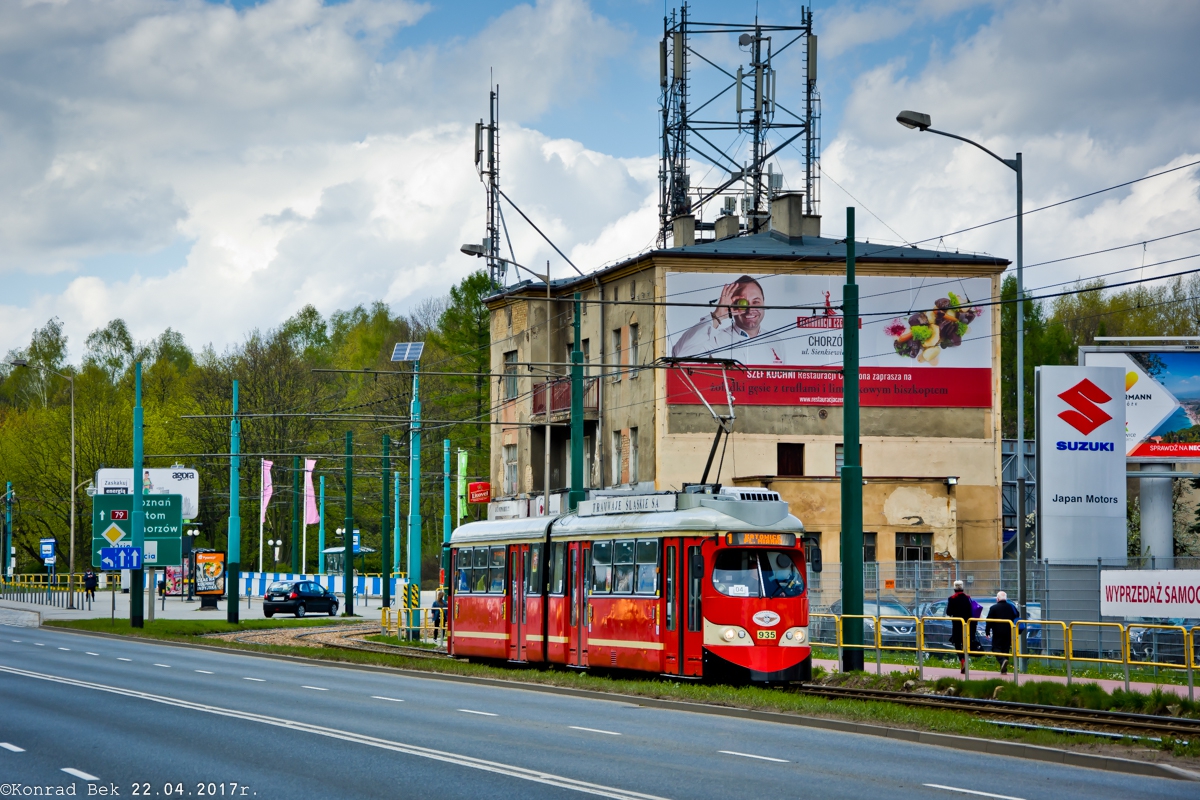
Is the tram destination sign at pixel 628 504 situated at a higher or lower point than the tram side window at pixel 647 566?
higher


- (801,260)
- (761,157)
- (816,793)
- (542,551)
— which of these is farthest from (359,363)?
(816,793)

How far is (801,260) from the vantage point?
2012 inches

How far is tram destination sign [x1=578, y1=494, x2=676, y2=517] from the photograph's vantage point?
84.8 feet

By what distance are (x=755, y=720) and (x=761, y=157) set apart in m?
41.6

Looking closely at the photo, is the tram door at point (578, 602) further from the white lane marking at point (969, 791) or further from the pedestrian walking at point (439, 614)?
the white lane marking at point (969, 791)

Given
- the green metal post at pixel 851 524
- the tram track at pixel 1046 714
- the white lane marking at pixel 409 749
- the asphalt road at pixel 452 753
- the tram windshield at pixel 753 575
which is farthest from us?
the green metal post at pixel 851 524

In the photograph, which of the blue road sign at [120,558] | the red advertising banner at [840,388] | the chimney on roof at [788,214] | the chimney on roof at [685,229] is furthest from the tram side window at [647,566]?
the chimney on roof at [685,229]

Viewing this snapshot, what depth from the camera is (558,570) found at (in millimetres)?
28781

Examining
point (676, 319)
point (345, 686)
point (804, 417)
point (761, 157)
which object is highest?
point (761, 157)

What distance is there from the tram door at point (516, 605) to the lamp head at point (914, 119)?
10698 millimetres

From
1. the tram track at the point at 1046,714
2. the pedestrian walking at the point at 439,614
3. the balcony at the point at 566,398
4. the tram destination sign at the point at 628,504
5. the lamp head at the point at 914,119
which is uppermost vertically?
the lamp head at the point at 914,119

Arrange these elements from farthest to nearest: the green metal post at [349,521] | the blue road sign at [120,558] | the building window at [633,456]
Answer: the green metal post at [349,521]
the building window at [633,456]
the blue road sign at [120,558]

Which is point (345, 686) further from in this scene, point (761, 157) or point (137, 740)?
point (761, 157)

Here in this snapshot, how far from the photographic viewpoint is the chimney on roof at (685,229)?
5650 cm
